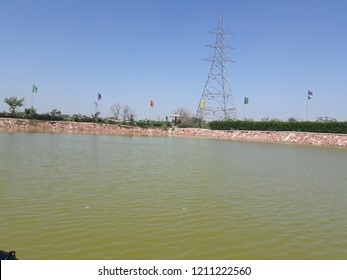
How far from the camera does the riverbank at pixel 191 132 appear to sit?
137 feet

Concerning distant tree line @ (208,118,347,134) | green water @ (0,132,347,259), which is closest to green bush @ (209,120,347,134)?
distant tree line @ (208,118,347,134)

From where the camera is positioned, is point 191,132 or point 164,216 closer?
point 164,216

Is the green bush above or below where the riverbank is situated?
above

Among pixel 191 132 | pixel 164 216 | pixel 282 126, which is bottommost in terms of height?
pixel 164 216

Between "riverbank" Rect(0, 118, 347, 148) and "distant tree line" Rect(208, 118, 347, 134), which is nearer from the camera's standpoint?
"riverbank" Rect(0, 118, 347, 148)

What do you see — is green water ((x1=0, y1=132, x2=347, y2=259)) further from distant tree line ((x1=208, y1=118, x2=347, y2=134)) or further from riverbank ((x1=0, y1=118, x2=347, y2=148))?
distant tree line ((x1=208, y1=118, x2=347, y2=134))

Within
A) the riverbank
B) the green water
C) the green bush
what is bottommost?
the green water

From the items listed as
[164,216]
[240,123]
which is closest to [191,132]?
[240,123]

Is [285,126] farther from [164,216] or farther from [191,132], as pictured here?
[164,216]

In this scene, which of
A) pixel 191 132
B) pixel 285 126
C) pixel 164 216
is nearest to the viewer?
pixel 164 216

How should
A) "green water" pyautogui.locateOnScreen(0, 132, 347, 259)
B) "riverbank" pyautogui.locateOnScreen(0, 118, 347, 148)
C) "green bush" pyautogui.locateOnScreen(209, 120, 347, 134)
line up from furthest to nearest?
"green bush" pyautogui.locateOnScreen(209, 120, 347, 134), "riverbank" pyautogui.locateOnScreen(0, 118, 347, 148), "green water" pyautogui.locateOnScreen(0, 132, 347, 259)

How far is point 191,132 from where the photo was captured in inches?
2378

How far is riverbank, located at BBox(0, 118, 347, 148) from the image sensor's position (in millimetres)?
41750
